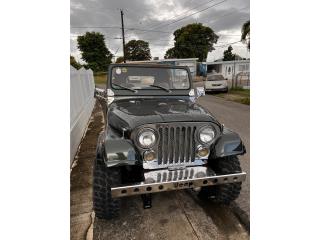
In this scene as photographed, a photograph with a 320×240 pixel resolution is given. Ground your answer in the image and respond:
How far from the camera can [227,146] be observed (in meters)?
2.57

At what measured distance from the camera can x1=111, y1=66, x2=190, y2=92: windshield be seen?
3.55 m

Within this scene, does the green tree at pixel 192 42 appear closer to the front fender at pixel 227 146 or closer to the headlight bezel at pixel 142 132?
the front fender at pixel 227 146

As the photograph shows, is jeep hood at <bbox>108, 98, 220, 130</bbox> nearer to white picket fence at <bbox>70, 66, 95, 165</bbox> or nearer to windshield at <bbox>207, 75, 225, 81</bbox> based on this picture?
white picket fence at <bbox>70, 66, 95, 165</bbox>

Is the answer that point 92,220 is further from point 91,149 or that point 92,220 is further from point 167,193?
point 91,149

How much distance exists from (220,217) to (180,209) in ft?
1.46

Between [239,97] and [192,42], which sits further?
[192,42]

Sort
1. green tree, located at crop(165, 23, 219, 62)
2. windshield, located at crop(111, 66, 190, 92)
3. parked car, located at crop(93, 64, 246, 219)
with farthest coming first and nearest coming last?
green tree, located at crop(165, 23, 219, 62), windshield, located at crop(111, 66, 190, 92), parked car, located at crop(93, 64, 246, 219)

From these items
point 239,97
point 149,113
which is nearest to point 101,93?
point 149,113

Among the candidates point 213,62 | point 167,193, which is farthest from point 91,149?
point 213,62

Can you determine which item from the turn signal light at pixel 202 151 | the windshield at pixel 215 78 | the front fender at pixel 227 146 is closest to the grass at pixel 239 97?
the windshield at pixel 215 78

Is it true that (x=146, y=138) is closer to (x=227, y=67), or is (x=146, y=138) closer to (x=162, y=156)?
(x=162, y=156)

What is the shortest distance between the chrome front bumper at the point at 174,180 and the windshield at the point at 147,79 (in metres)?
1.45

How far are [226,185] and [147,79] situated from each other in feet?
5.92

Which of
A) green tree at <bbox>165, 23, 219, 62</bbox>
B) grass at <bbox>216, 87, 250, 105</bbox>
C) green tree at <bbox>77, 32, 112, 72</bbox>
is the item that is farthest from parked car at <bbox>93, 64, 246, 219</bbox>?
green tree at <bbox>165, 23, 219, 62</bbox>
